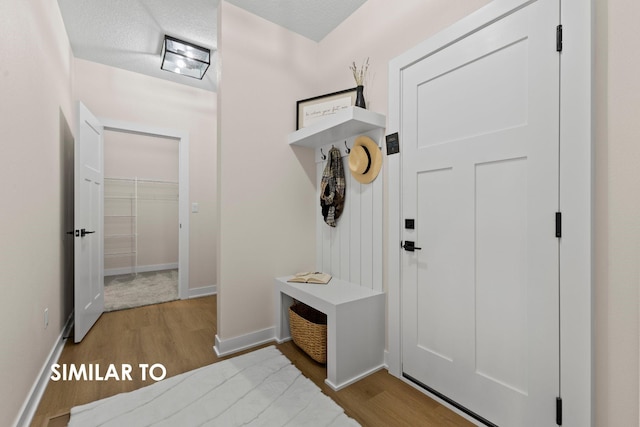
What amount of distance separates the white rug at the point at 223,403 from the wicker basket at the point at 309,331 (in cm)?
19

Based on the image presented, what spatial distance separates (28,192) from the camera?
5.06 ft

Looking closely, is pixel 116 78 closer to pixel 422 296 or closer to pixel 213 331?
pixel 213 331

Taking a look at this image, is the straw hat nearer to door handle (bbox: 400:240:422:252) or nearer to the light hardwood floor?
door handle (bbox: 400:240:422:252)

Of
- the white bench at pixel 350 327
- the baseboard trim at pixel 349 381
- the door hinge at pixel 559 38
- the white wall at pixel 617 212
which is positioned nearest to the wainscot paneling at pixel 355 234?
the white bench at pixel 350 327

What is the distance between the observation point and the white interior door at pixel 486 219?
121cm

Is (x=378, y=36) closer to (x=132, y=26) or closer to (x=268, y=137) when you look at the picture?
(x=268, y=137)

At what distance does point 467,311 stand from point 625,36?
4.32ft

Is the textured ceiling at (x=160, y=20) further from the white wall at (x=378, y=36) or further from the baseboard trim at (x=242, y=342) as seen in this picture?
the baseboard trim at (x=242, y=342)

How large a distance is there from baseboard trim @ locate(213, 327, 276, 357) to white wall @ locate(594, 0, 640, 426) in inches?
78.6

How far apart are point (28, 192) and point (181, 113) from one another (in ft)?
7.80

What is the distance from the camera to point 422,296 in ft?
5.65

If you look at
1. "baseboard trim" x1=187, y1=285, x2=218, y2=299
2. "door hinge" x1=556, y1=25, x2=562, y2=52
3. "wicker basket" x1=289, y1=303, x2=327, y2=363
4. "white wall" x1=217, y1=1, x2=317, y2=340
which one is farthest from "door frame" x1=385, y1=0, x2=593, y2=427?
"baseboard trim" x1=187, y1=285, x2=218, y2=299

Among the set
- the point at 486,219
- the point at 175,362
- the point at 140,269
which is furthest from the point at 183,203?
the point at 486,219

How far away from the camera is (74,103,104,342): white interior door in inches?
88.6
